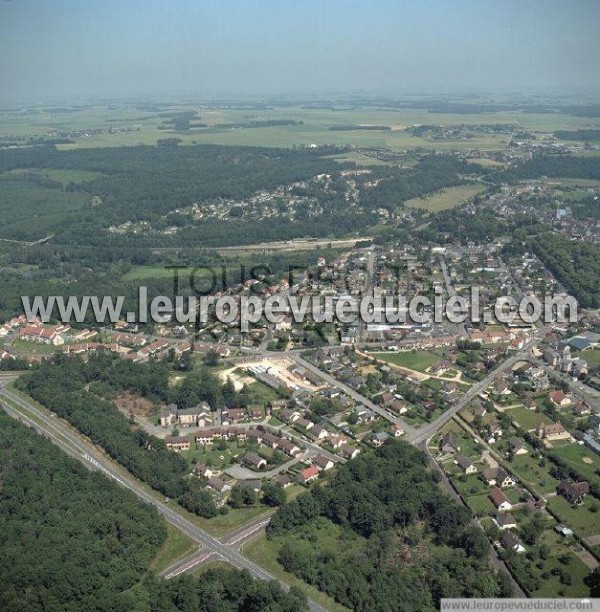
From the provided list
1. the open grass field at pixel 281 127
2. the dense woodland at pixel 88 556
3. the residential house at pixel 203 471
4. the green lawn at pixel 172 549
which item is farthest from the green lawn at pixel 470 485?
the open grass field at pixel 281 127

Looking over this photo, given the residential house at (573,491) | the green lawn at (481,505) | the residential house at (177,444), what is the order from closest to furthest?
the green lawn at (481,505), the residential house at (573,491), the residential house at (177,444)

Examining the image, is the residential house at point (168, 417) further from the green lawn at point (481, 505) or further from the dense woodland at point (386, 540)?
the green lawn at point (481, 505)

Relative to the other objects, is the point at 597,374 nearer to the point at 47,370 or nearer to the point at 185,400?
the point at 185,400

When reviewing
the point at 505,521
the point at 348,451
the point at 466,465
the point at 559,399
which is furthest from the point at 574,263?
the point at 505,521

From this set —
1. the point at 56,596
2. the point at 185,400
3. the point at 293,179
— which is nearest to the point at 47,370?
the point at 185,400

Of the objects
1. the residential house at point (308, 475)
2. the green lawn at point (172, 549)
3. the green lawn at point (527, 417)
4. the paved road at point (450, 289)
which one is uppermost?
the paved road at point (450, 289)

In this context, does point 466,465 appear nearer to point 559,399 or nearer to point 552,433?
point 552,433

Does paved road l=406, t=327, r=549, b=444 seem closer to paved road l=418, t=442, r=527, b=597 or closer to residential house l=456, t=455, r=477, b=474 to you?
paved road l=418, t=442, r=527, b=597
